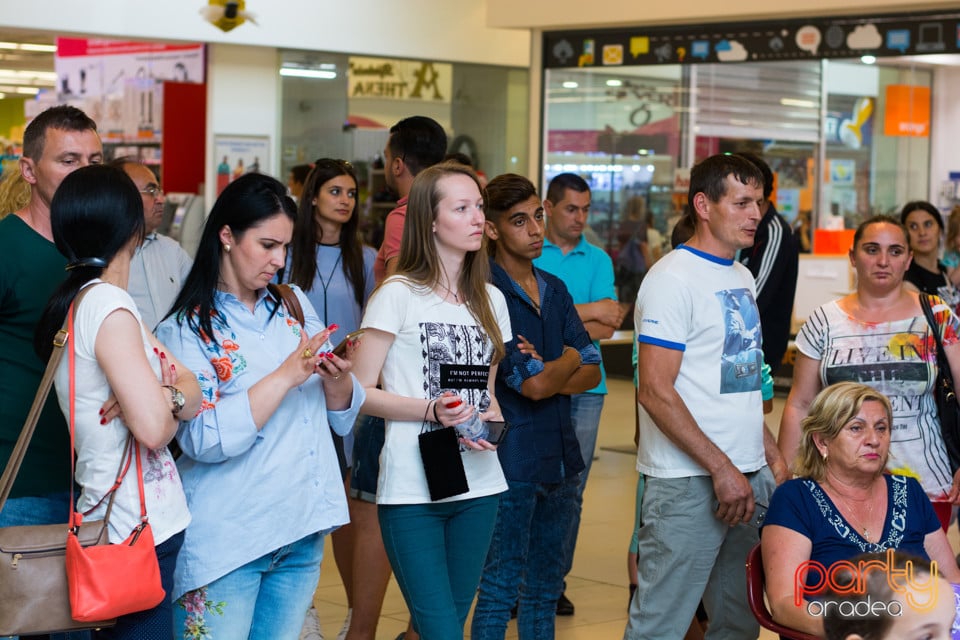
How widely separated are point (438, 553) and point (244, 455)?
68 cm

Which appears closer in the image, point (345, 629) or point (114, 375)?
point (114, 375)

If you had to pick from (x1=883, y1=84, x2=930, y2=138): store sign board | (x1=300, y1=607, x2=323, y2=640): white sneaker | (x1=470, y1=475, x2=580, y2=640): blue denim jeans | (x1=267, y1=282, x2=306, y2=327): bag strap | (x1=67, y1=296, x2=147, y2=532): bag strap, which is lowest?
(x1=300, y1=607, x2=323, y2=640): white sneaker

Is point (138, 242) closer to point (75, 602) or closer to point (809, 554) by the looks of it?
point (75, 602)

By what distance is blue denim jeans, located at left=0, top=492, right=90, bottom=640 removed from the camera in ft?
9.99

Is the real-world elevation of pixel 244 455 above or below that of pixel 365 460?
above

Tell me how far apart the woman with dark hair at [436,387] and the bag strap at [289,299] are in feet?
0.84

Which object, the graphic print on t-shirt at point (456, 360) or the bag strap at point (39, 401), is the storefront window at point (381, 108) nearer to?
the graphic print on t-shirt at point (456, 360)

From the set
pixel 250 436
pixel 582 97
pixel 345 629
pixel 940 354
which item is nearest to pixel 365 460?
pixel 345 629

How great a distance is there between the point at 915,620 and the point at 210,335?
161 centimetres

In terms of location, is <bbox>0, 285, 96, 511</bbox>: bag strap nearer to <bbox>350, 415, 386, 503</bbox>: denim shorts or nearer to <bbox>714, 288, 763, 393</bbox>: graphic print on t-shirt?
<bbox>350, 415, 386, 503</bbox>: denim shorts

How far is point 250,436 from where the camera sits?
290 centimetres

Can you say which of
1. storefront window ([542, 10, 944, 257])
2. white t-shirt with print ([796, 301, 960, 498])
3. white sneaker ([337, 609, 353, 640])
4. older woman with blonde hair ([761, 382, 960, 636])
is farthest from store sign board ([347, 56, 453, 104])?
older woman with blonde hair ([761, 382, 960, 636])

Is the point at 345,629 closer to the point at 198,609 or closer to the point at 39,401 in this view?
the point at 198,609

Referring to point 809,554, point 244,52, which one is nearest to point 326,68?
point 244,52
